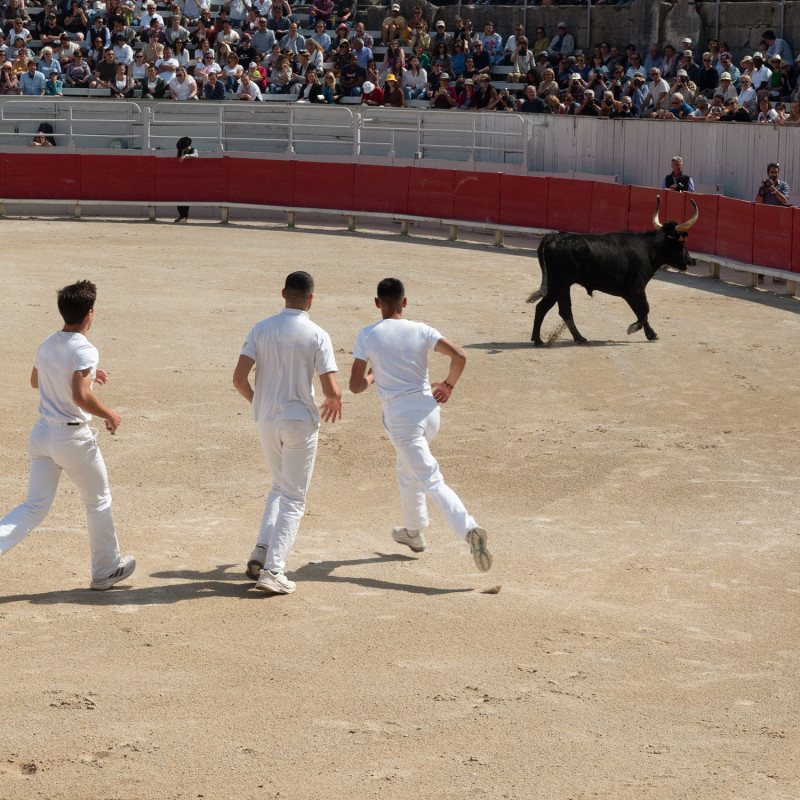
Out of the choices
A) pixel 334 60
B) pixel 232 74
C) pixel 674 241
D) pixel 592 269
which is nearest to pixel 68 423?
pixel 592 269

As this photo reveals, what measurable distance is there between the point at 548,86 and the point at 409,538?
60.6 ft

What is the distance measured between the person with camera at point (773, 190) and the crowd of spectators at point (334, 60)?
183 inches

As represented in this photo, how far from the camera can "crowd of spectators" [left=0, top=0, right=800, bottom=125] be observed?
2344 cm

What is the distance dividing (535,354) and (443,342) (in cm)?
646

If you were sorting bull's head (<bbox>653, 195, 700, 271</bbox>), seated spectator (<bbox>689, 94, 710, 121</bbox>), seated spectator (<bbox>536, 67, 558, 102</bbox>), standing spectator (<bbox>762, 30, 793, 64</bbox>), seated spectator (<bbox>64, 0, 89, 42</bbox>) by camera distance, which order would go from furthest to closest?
seated spectator (<bbox>64, 0, 89, 42</bbox>) → seated spectator (<bbox>536, 67, 558, 102</bbox>) → standing spectator (<bbox>762, 30, 793, 64</bbox>) → seated spectator (<bbox>689, 94, 710, 121</bbox>) → bull's head (<bbox>653, 195, 700, 271</bbox>)

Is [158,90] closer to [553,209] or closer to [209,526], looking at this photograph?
[553,209]

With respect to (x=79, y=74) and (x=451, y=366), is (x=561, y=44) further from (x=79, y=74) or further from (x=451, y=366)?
(x=451, y=366)

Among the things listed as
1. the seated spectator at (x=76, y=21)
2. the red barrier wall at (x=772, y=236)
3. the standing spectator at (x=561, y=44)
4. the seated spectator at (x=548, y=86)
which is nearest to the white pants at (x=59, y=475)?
the red barrier wall at (x=772, y=236)

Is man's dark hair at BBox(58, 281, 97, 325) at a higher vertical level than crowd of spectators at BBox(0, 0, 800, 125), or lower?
lower

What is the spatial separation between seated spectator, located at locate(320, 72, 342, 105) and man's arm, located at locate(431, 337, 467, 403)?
19729mm

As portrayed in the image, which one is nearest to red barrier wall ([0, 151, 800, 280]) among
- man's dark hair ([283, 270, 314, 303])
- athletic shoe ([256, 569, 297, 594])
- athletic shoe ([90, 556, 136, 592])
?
man's dark hair ([283, 270, 314, 303])

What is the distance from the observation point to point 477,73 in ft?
85.7

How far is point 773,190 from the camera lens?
704 inches

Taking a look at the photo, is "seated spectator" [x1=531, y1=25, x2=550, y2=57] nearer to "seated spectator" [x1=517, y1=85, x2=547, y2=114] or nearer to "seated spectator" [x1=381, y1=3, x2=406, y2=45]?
"seated spectator" [x1=517, y1=85, x2=547, y2=114]
